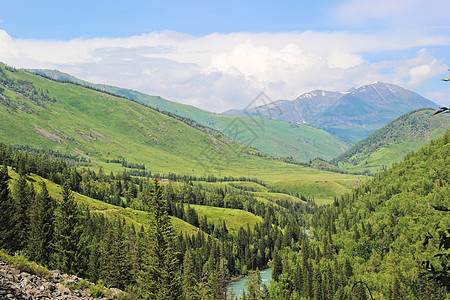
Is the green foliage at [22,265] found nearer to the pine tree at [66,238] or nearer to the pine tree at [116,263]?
the pine tree at [66,238]

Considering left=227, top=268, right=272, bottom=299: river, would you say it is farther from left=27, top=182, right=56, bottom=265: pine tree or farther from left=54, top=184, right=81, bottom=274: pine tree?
left=27, top=182, right=56, bottom=265: pine tree

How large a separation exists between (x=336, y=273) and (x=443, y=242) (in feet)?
502

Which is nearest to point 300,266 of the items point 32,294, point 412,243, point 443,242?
point 412,243

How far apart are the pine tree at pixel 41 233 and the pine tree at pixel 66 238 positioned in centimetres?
182

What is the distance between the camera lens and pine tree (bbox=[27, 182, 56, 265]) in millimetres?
60844

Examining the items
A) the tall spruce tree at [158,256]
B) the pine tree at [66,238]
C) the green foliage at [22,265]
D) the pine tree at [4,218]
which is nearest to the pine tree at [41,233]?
the pine tree at [66,238]

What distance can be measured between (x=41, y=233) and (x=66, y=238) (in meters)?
5.43

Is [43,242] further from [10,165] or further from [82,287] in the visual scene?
[10,165]

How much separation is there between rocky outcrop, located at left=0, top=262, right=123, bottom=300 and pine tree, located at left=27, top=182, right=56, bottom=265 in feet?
88.0

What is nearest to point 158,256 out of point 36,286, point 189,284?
point 36,286

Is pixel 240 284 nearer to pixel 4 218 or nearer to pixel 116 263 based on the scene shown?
pixel 116 263

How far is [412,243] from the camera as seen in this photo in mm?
181125

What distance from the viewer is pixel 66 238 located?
6059 centimetres

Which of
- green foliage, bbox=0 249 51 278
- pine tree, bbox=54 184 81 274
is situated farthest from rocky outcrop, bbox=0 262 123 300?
pine tree, bbox=54 184 81 274
